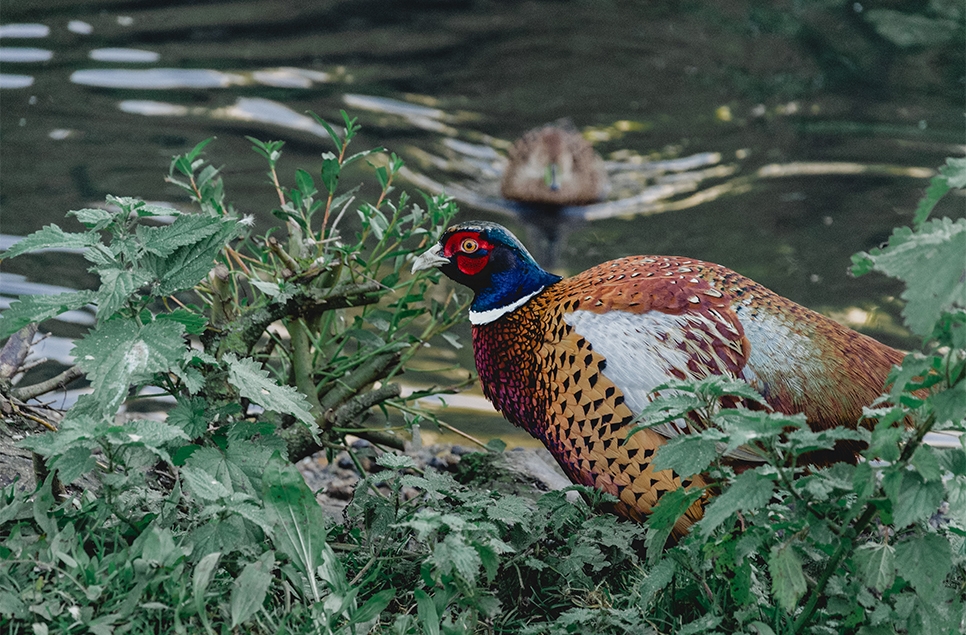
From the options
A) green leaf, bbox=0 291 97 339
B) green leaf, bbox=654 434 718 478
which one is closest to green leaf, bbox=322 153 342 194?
green leaf, bbox=0 291 97 339

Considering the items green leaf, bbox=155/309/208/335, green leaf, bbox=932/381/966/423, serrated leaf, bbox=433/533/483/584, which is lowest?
serrated leaf, bbox=433/533/483/584

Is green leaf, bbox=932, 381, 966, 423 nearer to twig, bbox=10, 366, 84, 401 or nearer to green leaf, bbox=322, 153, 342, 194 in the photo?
green leaf, bbox=322, 153, 342, 194

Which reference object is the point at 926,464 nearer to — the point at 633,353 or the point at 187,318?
the point at 633,353

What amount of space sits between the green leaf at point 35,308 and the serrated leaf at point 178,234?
180 mm

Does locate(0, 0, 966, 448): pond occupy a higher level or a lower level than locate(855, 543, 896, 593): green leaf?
lower

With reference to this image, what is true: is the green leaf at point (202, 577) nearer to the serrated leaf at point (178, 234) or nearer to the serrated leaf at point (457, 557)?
the serrated leaf at point (457, 557)

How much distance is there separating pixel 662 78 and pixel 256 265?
6531 mm

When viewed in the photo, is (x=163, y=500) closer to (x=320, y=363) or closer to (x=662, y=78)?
(x=320, y=363)

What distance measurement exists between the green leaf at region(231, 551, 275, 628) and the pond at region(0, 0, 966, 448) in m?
3.67

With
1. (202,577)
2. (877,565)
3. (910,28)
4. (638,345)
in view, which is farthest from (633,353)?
(910,28)

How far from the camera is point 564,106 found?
936cm

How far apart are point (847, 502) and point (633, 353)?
75cm

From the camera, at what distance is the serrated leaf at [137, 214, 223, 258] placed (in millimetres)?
2619

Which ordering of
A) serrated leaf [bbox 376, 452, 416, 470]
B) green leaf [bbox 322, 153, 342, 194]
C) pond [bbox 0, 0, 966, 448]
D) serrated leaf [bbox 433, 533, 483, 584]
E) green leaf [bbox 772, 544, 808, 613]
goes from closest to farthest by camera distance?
green leaf [bbox 772, 544, 808, 613]
serrated leaf [bbox 433, 533, 483, 584]
serrated leaf [bbox 376, 452, 416, 470]
green leaf [bbox 322, 153, 342, 194]
pond [bbox 0, 0, 966, 448]
